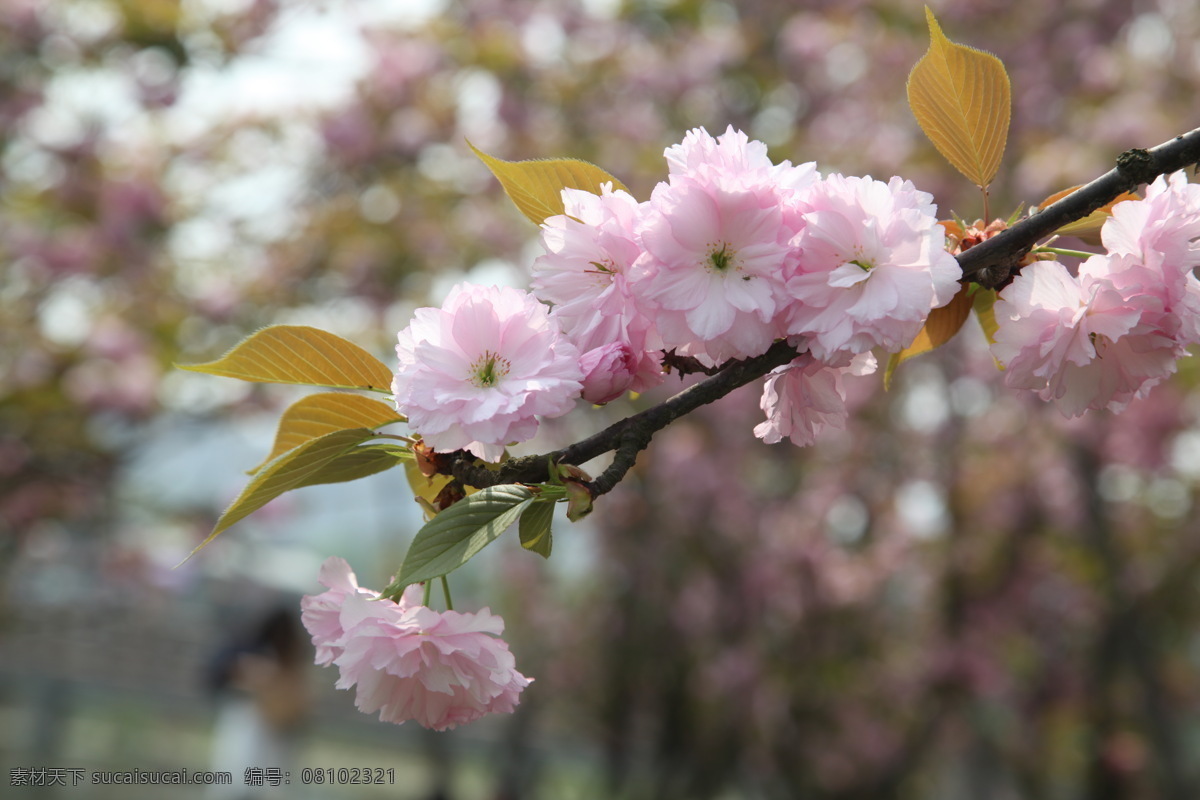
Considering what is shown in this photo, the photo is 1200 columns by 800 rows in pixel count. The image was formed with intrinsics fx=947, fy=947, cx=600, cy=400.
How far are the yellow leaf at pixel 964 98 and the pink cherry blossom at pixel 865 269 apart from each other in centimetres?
14

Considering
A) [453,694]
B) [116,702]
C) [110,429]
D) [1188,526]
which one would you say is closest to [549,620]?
[116,702]

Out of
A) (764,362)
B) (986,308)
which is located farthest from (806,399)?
(986,308)

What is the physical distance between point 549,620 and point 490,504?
6.52 meters

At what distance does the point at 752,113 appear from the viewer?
4.88m

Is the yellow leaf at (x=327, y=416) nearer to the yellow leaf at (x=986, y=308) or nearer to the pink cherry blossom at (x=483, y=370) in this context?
the pink cherry blossom at (x=483, y=370)

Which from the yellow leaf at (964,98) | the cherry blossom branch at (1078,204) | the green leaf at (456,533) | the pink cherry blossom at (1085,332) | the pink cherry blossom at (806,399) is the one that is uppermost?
the yellow leaf at (964,98)

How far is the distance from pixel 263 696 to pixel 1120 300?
3.16m

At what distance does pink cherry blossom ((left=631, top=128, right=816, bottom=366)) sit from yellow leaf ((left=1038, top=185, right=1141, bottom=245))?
21 centimetres

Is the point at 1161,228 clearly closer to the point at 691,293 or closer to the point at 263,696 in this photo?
the point at 691,293

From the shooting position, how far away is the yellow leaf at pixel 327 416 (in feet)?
2.19

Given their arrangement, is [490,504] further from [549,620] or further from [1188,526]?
[549,620]

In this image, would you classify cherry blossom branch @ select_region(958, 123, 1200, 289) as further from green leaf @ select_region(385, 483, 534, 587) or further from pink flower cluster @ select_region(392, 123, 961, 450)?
green leaf @ select_region(385, 483, 534, 587)

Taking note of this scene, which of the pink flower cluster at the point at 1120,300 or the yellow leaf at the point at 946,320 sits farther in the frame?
the yellow leaf at the point at 946,320

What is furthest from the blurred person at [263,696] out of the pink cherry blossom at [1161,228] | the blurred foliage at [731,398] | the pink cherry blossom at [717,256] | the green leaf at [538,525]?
the pink cherry blossom at [1161,228]
